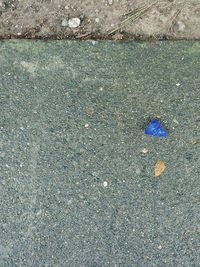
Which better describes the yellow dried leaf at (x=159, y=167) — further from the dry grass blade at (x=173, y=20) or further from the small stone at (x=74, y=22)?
the small stone at (x=74, y=22)

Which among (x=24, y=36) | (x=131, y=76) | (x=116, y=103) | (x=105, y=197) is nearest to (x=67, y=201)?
(x=105, y=197)

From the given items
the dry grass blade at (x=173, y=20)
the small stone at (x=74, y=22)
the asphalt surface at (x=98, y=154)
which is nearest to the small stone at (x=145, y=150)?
the asphalt surface at (x=98, y=154)

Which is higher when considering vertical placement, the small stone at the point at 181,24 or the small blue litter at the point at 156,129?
the small stone at the point at 181,24

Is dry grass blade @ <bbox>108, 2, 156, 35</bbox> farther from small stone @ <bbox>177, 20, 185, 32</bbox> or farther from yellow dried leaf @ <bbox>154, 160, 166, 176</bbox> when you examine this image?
yellow dried leaf @ <bbox>154, 160, 166, 176</bbox>

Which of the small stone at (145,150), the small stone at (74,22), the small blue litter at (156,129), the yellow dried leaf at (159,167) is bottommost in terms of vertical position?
the yellow dried leaf at (159,167)

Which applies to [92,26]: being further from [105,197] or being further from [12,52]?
[105,197]

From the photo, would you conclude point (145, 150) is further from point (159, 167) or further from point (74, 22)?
point (74, 22)
